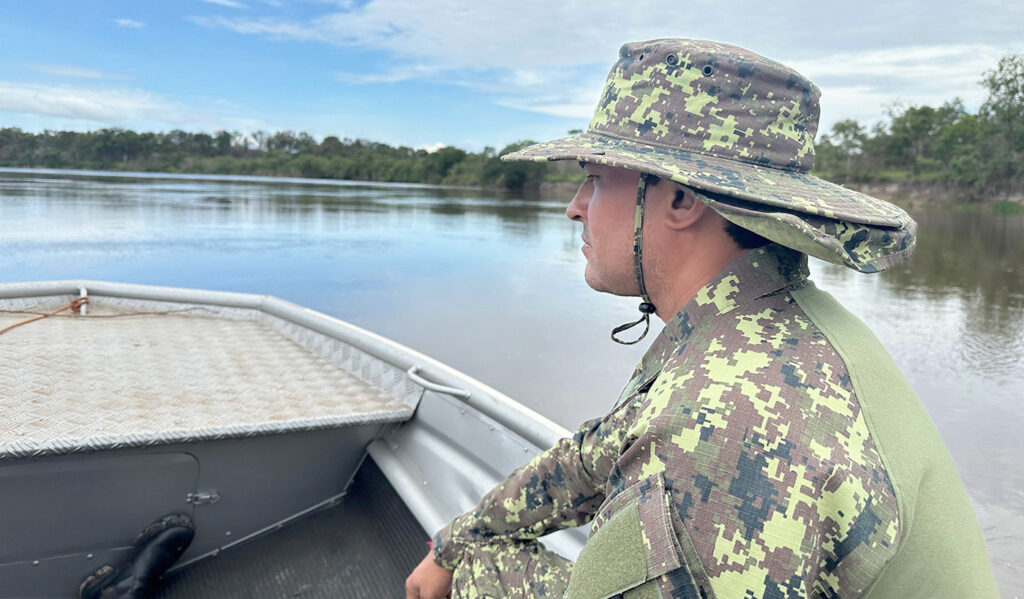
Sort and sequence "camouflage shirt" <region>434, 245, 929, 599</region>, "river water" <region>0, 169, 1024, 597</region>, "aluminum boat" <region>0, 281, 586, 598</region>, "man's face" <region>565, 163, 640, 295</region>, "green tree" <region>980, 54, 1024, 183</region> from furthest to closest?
"green tree" <region>980, 54, 1024, 183</region>
"river water" <region>0, 169, 1024, 597</region>
"aluminum boat" <region>0, 281, 586, 598</region>
"man's face" <region>565, 163, 640, 295</region>
"camouflage shirt" <region>434, 245, 929, 599</region>

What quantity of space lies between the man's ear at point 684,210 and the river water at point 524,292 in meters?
2.40

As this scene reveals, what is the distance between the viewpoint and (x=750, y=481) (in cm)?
61

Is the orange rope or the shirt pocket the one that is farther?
the orange rope

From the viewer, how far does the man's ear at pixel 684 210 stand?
32.3 inches

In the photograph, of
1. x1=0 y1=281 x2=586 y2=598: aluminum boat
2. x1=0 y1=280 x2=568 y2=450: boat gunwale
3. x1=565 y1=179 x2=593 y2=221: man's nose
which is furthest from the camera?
x1=0 y1=280 x2=568 y2=450: boat gunwale

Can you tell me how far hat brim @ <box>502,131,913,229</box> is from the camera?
729mm

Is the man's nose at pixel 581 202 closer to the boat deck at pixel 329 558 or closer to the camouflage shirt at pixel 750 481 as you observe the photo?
the camouflage shirt at pixel 750 481

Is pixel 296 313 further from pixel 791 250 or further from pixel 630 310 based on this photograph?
pixel 630 310

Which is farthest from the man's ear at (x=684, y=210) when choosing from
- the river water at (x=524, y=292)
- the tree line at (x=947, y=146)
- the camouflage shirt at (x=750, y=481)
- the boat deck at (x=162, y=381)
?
the tree line at (x=947, y=146)

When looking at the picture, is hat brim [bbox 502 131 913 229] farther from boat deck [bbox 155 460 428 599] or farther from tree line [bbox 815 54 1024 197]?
tree line [bbox 815 54 1024 197]

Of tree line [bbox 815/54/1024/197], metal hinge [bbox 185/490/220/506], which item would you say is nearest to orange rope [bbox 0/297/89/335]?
metal hinge [bbox 185/490/220/506]

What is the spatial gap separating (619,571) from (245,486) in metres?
1.49

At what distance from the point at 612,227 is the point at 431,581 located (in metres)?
0.74

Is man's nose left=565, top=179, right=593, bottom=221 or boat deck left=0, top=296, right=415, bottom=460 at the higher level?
man's nose left=565, top=179, right=593, bottom=221
